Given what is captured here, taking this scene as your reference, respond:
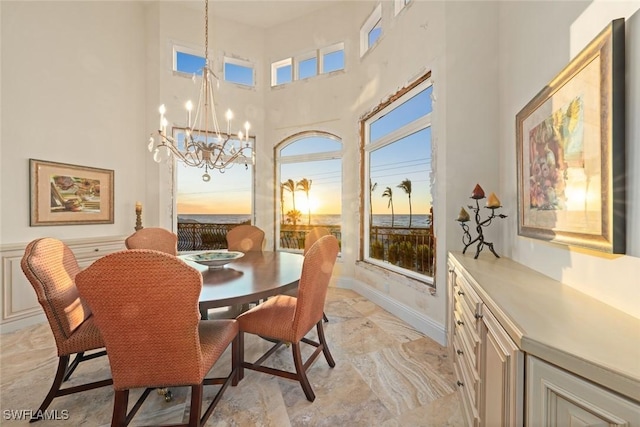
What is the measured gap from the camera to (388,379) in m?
1.98

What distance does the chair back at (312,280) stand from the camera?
5.52 feet

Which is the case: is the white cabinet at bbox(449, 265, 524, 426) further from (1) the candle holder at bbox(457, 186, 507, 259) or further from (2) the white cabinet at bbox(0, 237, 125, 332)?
(2) the white cabinet at bbox(0, 237, 125, 332)

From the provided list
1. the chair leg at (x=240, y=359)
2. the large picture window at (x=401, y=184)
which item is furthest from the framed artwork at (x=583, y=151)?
the chair leg at (x=240, y=359)

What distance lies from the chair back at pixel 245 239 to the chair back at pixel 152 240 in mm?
648

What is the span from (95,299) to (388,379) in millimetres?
1877

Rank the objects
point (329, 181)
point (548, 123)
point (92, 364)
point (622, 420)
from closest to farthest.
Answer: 1. point (622, 420)
2. point (548, 123)
3. point (92, 364)
4. point (329, 181)

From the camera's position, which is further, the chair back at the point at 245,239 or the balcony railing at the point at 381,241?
the chair back at the point at 245,239

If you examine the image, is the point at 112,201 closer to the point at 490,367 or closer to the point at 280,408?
the point at 280,408

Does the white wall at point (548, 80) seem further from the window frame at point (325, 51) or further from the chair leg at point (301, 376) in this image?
the window frame at point (325, 51)

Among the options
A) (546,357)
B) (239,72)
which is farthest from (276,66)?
(546,357)

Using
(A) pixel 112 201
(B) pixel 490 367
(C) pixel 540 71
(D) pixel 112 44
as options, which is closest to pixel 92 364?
(A) pixel 112 201

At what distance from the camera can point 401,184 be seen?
343 cm

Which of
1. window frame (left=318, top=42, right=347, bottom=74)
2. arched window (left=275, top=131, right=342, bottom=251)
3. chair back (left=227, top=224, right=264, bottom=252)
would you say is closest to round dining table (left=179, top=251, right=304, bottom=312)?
chair back (left=227, top=224, right=264, bottom=252)

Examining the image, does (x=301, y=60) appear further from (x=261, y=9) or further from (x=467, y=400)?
(x=467, y=400)
